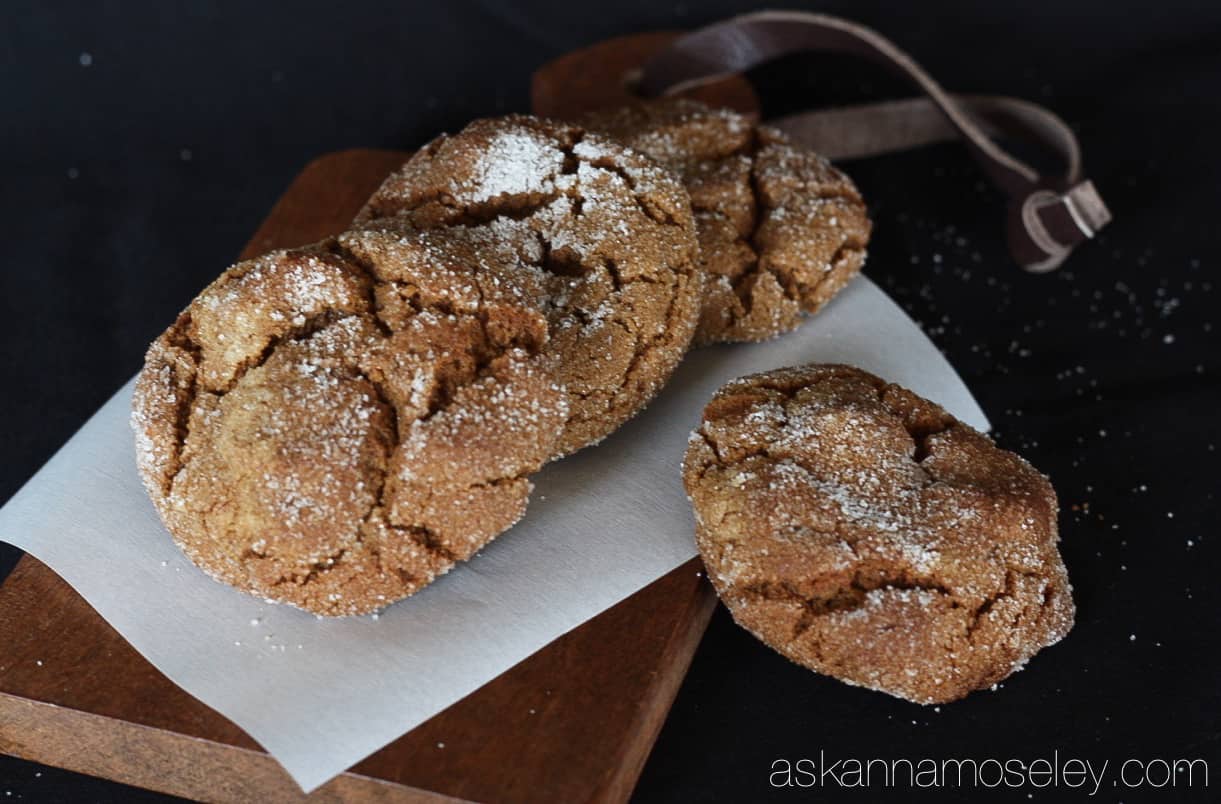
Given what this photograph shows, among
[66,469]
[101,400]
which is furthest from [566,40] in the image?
[66,469]

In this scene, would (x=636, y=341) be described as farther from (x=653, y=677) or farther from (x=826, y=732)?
(x=826, y=732)

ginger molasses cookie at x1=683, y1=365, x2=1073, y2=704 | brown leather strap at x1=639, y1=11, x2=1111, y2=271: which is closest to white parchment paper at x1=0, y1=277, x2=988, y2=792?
ginger molasses cookie at x1=683, y1=365, x2=1073, y2=704

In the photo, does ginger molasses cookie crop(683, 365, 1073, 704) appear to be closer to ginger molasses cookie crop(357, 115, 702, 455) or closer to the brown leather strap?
ginger molasses cookie crop(357, 115, 702, 455)

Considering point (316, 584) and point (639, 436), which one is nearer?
point (316, 584)

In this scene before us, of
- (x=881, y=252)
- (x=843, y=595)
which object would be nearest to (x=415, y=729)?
(x=843, y=595)

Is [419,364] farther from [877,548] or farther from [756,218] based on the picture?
[756,218]

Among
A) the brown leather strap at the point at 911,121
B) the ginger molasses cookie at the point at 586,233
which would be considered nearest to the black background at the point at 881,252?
the brown leather strap at the point at 911,121

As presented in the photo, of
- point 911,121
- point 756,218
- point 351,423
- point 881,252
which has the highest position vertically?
point 351,423
